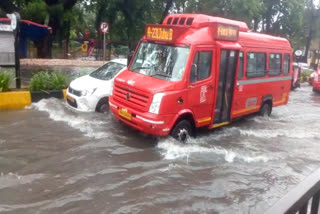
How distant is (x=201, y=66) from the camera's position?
7.54 metres

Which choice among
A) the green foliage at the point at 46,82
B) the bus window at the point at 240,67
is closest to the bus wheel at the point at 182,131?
the bus window at the point at 240,67

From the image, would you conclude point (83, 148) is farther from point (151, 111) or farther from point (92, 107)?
point (92, 107)

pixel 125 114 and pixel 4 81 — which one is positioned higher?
pixel 4 81

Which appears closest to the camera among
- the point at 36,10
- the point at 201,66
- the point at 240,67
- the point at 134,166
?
the point at 134,166

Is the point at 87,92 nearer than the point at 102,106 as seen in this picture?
Yes

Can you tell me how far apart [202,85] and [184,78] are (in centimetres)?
61

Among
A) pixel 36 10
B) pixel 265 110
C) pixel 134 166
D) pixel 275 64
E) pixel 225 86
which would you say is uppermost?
pixel 36 10

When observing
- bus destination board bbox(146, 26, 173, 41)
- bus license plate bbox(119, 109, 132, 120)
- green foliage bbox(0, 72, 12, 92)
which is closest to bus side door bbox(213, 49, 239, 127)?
bus destination board bbox(146, 26, 173, 41)

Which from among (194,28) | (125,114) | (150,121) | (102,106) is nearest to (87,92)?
(102,106)

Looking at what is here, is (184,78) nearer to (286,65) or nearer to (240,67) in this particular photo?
(240,67)

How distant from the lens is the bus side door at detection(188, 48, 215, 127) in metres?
7.33

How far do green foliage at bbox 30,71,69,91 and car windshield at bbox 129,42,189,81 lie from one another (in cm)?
380

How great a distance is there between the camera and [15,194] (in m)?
4.89

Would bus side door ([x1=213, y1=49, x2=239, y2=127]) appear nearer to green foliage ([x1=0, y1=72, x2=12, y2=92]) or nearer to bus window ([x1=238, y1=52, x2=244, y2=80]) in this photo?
bus window ([x1=238, y1=52, x2=244, y2=80])
